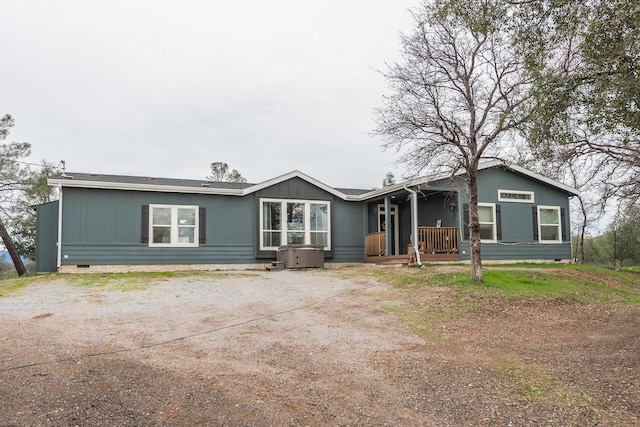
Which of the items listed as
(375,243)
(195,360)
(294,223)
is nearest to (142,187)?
(294,223)

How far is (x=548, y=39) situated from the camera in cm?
654

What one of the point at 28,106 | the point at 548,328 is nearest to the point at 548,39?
the point at 548,328

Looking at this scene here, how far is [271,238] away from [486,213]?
25.9 ft

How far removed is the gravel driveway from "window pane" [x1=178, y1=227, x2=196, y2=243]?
587 cm

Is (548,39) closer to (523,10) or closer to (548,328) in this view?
(523,10)

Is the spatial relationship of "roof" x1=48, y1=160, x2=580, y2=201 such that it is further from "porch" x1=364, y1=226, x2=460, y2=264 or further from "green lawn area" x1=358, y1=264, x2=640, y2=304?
"green lawn area" x1=358, y1=264, x2=640, y2=304

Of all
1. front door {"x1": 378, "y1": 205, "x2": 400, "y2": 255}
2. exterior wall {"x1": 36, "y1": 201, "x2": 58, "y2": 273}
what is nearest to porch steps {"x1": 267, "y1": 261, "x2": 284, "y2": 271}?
front door {"x1": 378, "y1": 205, "x2": 400, "y2": 255}

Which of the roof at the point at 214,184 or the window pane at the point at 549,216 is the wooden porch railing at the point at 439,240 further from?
the window pane at the point at 549,216

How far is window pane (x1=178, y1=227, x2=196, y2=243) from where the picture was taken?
15320 mm

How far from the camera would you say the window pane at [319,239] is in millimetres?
16906

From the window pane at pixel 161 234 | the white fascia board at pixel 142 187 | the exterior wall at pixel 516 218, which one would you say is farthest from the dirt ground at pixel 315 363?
the exterior wall at pixel 516 218

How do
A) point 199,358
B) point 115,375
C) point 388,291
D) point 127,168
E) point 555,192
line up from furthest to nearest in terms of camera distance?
point 127,168, point 555,192, point 388,291, point 199,358, point 115,375

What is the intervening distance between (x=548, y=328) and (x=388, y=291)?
3712mm

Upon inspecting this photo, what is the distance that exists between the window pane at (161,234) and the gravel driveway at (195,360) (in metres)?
5.46
